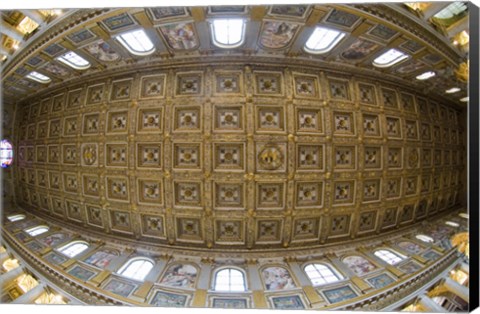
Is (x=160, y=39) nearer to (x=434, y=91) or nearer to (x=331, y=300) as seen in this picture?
(x=434, y=91)

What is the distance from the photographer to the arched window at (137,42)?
21.3 feet

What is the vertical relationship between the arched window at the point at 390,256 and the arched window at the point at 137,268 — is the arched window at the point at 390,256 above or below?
above

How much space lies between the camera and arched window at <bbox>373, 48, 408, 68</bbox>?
627cm

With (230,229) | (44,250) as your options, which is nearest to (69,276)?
(44,250)

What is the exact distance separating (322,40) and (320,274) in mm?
5393

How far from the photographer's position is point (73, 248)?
7.39m

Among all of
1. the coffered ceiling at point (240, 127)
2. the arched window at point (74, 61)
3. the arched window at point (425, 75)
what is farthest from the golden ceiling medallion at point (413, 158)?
the arched window at point (74, 61)

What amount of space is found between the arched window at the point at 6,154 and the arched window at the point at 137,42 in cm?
326

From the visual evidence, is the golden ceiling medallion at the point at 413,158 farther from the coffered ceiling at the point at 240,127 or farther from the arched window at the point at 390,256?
the arched window at the point at 390,256

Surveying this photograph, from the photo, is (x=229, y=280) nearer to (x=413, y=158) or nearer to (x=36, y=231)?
(x=36, y=231)

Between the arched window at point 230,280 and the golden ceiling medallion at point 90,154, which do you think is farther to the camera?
the golden ceiling medallion at point 90,154

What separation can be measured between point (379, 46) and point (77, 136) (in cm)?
756

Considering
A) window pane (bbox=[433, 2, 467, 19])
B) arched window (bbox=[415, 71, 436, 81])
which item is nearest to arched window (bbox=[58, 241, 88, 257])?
arched window (bbox=[415, 71, 436, 81])

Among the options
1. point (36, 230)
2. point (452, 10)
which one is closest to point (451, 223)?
point (452, 10)
